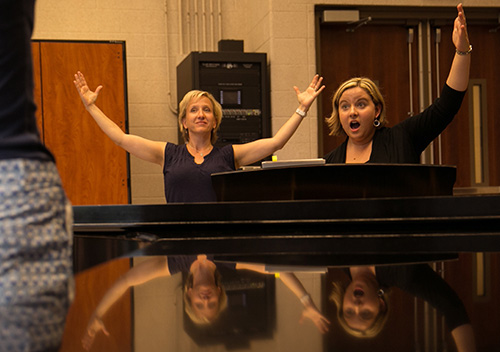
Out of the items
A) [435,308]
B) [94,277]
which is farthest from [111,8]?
[435,308]

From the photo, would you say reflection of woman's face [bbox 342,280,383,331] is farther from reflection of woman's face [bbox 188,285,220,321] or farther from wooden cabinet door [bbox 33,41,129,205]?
wooden cabinet door [bbox 33,41,129,205]

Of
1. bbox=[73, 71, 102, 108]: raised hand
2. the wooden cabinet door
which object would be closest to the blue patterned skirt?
bbox=[73, 71, 102, 108]: raised hand

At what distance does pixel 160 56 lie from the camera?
4.77 metres

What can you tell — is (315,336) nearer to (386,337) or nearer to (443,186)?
(386,337)

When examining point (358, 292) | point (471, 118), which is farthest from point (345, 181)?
point (471, 118)

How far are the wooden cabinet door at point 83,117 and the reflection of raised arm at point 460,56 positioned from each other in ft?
8.13

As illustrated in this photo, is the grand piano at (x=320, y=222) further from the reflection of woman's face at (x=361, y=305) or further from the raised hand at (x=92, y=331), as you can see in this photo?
the raised hand at (x=92, y=331)

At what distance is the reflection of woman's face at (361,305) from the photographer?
75cm

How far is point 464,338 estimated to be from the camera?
68 cm

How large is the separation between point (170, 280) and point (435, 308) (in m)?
0.45

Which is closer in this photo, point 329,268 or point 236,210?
point 329,268

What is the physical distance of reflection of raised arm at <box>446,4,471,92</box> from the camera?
219 cm

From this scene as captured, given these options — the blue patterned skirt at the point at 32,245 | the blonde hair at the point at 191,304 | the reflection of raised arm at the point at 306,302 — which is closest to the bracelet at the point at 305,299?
the reflection of raised arm at the point at 306,302

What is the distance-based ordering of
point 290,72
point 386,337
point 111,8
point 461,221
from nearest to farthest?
point 386,337 → point 461,221 → point 290,72 → point 111,8
